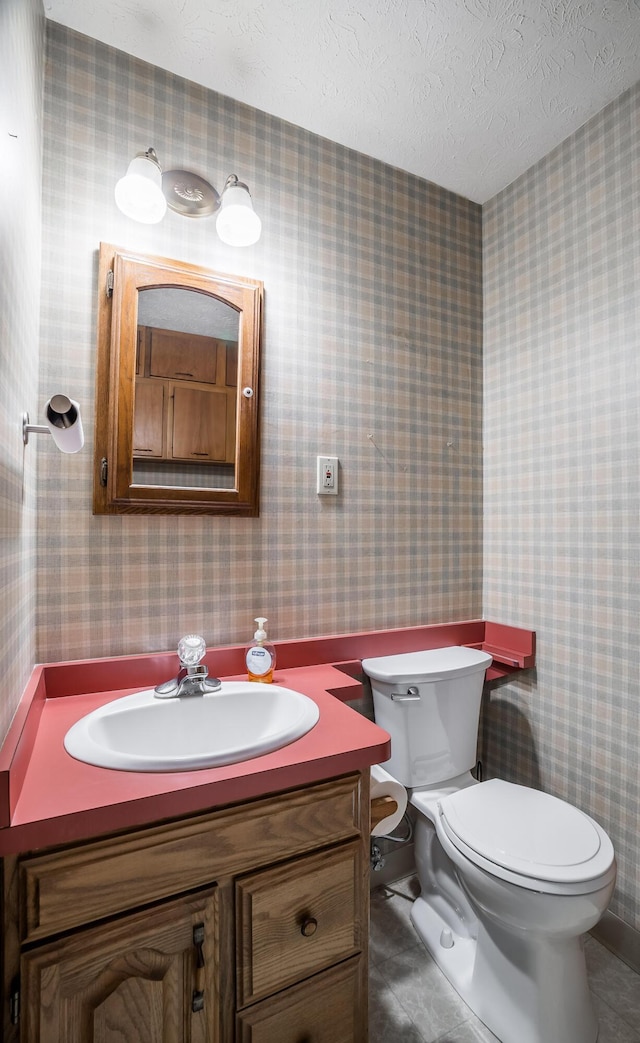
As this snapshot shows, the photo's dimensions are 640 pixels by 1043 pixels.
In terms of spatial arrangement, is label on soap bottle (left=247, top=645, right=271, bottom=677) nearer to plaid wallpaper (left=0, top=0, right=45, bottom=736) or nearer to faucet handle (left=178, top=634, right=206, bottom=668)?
faucet handle (left=178, top=634, right=206, bottom=668)

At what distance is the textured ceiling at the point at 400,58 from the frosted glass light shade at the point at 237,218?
0.34 metres

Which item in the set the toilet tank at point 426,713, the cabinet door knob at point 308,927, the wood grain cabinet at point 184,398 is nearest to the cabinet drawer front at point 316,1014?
the cabinet door knob at point 308,927

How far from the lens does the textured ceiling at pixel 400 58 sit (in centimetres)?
118

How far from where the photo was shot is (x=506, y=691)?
1772 mm

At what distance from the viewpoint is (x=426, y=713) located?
55.7 inches

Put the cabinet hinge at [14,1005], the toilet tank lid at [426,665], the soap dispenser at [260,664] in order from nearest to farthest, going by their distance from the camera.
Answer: the cabinet hinge at [14,1005]
the soap dispenser at [260,664]
the toilet tank lid at [426,665]

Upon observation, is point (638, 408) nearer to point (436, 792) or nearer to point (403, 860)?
point (436, 792)

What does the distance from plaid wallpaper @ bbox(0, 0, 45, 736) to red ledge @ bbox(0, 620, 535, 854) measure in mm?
94

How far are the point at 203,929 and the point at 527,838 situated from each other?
789 mm

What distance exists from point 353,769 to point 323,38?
1745 mm

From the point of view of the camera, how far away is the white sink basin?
93cm

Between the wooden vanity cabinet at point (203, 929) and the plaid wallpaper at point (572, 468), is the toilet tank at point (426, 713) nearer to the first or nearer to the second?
the plaid wallpaper at point (572, 468)

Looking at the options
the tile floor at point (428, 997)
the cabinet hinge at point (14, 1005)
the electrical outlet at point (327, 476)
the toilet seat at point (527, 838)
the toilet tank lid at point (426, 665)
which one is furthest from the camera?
the electrical outlet at point (327, 476)

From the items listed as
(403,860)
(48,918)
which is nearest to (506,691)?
(403,860)
